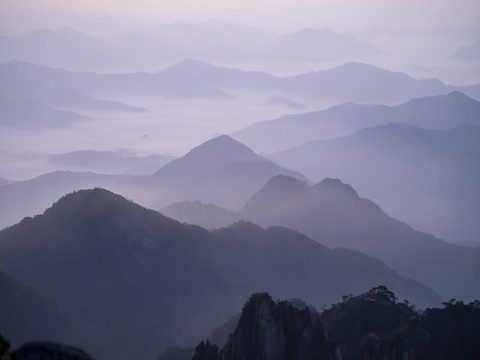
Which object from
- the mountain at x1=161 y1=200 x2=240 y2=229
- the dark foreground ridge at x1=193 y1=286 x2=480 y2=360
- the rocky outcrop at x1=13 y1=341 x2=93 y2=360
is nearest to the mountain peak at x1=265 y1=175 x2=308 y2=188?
the mountain at x1=161 y1=200 x2=240 y2=229

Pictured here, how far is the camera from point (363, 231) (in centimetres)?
13938

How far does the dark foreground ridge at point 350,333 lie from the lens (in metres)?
47.3

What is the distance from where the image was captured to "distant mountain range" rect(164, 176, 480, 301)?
5044 inches

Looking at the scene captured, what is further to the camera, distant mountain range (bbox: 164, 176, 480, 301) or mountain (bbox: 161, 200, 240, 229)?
Answer: mountain (bbox: 161, 200, 240, 229)

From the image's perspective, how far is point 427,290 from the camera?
107 meters

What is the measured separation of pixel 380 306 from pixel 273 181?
304 ft

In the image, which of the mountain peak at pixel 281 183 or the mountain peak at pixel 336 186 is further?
the mountain peak at pixel 281 183

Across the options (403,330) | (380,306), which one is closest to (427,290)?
(380,306)

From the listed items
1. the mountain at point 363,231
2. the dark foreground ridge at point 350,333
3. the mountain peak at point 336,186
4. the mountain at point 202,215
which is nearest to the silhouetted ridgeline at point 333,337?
the dark foreground ridge at point 350,333

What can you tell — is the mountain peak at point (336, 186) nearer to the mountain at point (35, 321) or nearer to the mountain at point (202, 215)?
the mountain at point (202, 215)

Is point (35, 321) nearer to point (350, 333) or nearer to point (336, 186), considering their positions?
point (350, 333)

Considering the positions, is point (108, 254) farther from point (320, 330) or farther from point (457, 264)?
point (457, 264)

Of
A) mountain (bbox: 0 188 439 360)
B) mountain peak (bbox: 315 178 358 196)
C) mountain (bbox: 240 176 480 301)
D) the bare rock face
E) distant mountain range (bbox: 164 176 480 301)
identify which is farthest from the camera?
mountain peak (bbox: 315 178 358 196)

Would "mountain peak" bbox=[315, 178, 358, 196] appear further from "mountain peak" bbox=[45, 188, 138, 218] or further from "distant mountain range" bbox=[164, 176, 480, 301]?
"mountain peak" bbox=[45, 188, 138, 218]
